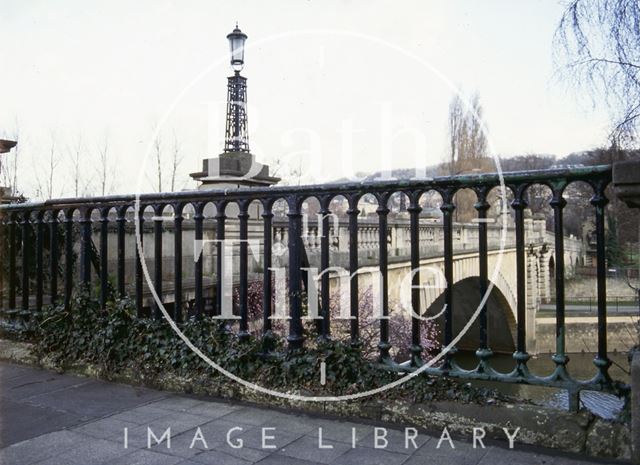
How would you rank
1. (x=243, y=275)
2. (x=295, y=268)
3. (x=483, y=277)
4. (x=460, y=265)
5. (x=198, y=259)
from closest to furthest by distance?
(x=483, y=277)
(x=295, y=268)
(x=243, y=275)
(x=198, y=259)
(x=460, y=265)

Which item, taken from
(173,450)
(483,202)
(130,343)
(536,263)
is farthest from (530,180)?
(536,263)

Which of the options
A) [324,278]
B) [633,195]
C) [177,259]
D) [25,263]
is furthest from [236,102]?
[633,195]

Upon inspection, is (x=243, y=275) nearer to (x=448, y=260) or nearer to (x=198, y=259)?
(x=198, y=259)

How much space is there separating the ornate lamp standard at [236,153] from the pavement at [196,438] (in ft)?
13.2

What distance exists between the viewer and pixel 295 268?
10.8 ft

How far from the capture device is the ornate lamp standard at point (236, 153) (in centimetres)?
739

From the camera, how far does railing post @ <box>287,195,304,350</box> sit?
10.7 ft

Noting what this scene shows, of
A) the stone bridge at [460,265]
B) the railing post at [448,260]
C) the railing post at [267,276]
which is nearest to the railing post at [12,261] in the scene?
the railing post at [267,276]

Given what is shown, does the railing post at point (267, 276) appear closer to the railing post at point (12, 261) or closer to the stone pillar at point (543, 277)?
the railing post at point (12, 261)

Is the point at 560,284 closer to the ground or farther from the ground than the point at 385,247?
closer to the ground

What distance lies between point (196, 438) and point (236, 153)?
6.05 m

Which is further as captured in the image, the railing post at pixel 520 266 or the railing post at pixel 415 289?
the railing post at pixel 415 289

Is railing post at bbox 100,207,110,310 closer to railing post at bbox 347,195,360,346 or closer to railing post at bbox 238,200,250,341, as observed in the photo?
railing post at bbox 238,200,250,341

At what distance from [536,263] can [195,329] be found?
32.8 meters
